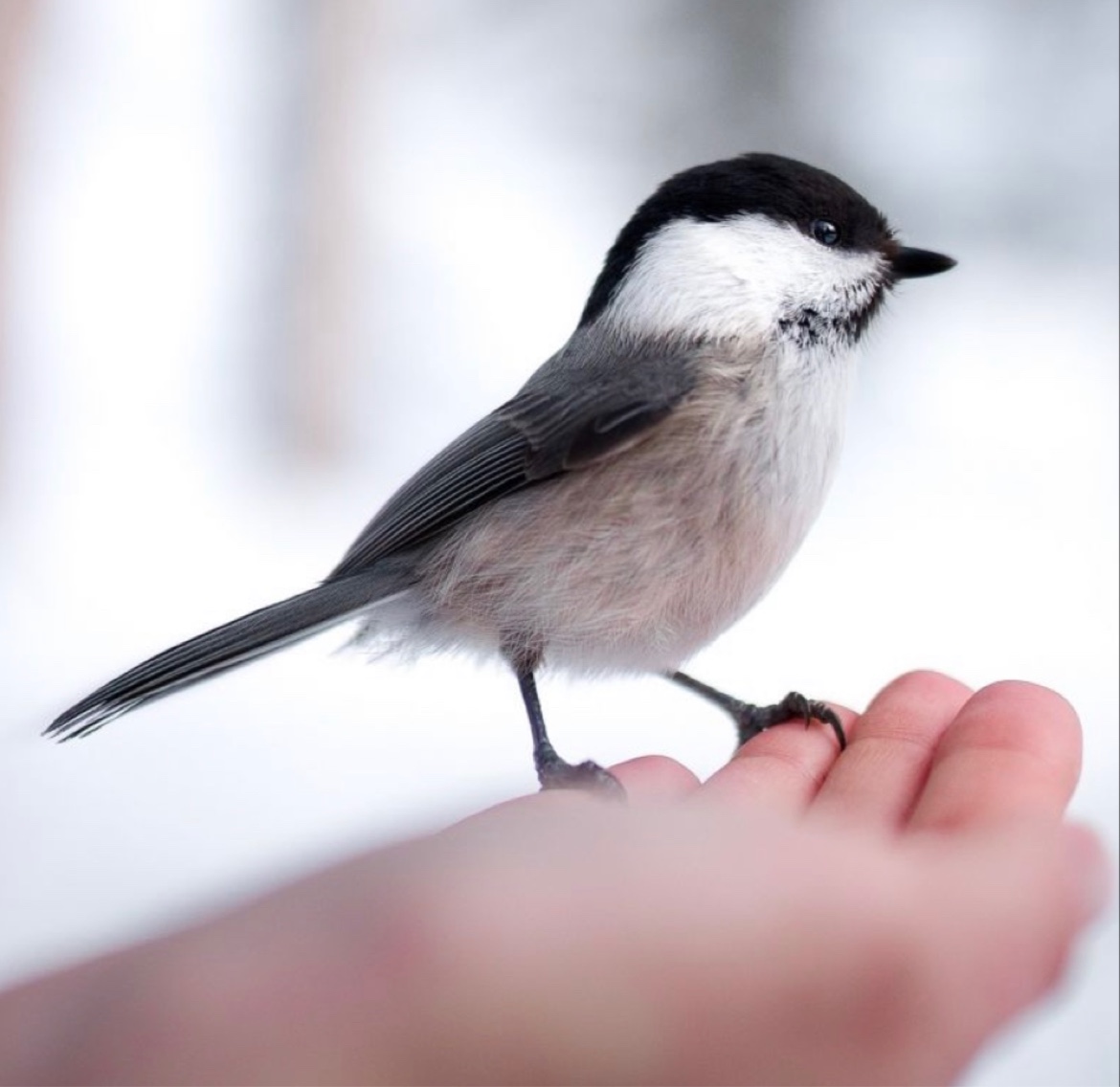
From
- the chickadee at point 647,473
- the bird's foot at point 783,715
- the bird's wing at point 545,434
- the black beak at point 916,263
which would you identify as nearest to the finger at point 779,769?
the bird's foot at point 783,715

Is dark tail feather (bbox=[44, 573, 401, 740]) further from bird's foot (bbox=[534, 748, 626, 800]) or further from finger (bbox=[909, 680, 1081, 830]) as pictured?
finger (bbox=[909, 680, 1081, 830])

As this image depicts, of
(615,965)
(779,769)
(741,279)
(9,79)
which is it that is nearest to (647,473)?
(741,279)

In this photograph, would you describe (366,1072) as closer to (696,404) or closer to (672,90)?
(696,404)

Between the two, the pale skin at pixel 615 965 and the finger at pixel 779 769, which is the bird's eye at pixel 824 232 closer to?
the finger at pixel 779 769

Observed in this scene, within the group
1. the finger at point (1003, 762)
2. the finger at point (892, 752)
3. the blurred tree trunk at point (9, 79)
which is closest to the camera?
the finger at point (1003, 762)

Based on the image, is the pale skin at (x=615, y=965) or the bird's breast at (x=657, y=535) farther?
the bird's breast at (x=657, y=535)

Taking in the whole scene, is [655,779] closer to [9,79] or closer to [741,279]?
[741,279]
